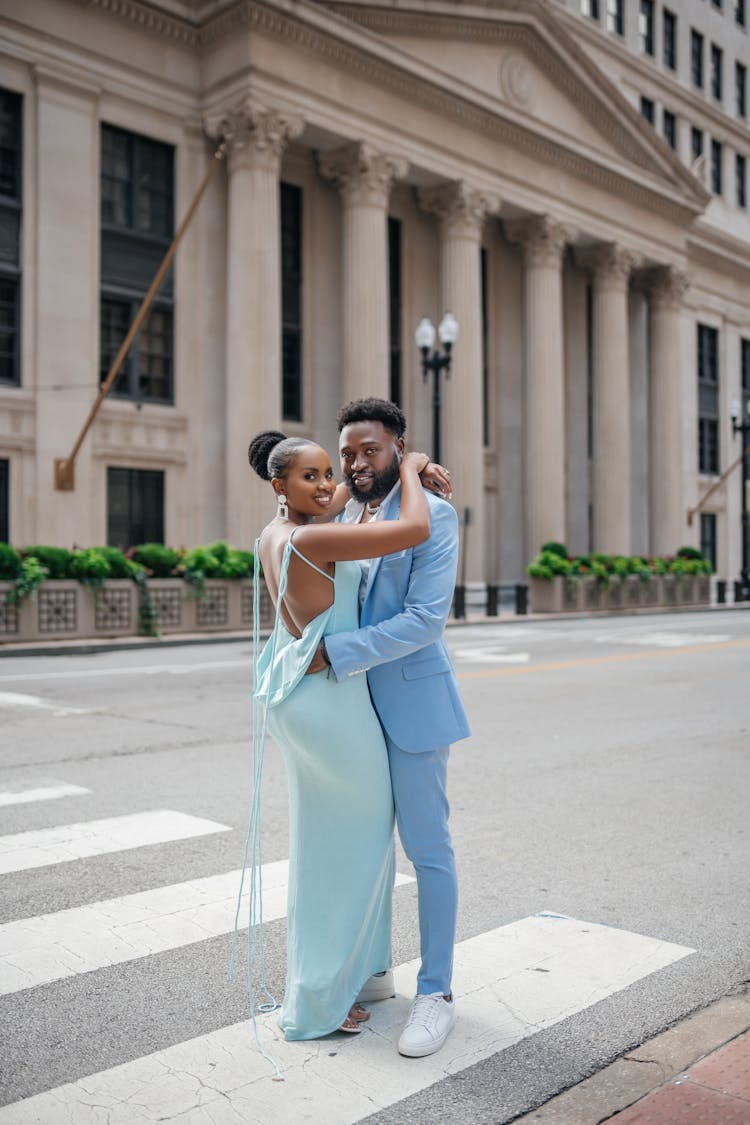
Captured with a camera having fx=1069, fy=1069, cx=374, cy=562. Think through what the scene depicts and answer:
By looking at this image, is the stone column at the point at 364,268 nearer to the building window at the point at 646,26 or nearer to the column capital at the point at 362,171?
the column capital at the point at 362,171

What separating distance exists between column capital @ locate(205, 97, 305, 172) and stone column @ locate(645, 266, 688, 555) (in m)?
21.8

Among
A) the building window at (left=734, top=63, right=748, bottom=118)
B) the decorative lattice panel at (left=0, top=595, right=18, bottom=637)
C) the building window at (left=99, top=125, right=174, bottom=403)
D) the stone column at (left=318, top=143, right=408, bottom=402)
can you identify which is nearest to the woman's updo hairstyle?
the decorative lattice panel at (left=0, top=595, right=18, bottom=637)

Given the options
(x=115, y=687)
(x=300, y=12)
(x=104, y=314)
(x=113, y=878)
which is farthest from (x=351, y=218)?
(x=113, y=878)

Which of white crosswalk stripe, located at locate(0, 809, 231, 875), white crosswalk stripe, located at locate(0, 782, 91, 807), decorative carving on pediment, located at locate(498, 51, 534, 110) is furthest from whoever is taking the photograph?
decorative carving on pediment, located at locate(498, 51, 534, 110)

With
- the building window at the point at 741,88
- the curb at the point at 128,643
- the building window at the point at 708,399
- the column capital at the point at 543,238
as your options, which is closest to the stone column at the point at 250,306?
the curb at the point at 128,643

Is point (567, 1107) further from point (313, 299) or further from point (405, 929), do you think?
point (313, 299)

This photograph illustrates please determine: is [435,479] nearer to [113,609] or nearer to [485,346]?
[113,609]

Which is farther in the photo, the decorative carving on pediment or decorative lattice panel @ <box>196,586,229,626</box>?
the decorative carving on pediment

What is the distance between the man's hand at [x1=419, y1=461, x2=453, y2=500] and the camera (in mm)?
3775

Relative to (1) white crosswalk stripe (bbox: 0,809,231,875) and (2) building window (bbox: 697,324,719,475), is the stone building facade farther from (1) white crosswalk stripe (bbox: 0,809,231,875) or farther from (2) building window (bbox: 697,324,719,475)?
(1) white crosswalk stripe (bbox: 0,809,231,875)

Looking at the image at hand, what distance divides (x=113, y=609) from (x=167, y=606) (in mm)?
1346

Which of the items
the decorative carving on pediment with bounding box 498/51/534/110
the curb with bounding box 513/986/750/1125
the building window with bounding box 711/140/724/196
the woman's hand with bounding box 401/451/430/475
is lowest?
the curb with bounding box 513/986/750/1125

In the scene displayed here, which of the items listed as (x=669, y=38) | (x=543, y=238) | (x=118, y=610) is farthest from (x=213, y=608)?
(x=669, y=38)

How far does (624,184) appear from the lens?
41.4 meters
